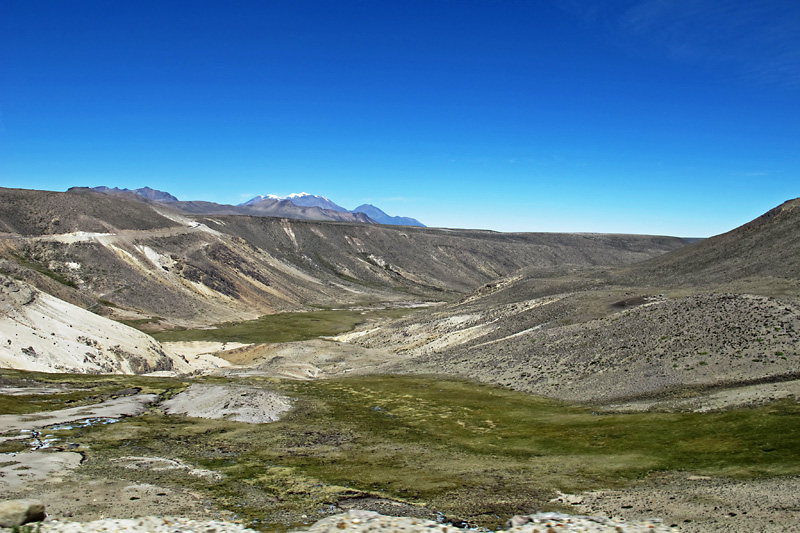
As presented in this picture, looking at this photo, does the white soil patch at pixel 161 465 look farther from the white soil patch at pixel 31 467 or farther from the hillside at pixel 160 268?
the hillside at pixel 160 268

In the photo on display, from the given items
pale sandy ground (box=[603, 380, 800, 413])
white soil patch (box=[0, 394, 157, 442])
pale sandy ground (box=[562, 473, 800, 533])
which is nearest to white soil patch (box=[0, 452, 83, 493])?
white soil patch (box=[0, 394, 157, 442])

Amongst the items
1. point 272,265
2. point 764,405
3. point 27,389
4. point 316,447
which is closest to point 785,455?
point 764,405

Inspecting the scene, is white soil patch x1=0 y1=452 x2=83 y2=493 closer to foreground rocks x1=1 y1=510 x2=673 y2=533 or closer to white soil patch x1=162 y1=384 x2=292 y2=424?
foreground rocks x1=1 y1=510 x2=673 y2=533

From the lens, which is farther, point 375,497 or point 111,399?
point 111,399

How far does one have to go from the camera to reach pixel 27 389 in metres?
46.9

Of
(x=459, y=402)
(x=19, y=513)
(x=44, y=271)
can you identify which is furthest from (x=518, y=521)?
(x=44, y=271)

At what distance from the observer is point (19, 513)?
16.8 meters

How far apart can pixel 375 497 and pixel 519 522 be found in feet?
20.7

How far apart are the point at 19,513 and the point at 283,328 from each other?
92.3m

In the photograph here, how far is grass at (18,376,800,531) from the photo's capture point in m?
23.1

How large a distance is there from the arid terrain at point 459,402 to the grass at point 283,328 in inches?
54.3

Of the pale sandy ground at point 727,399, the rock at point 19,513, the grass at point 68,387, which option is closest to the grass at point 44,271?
the grass at point 68,387

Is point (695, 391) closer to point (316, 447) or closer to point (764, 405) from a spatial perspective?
point (764, 405)

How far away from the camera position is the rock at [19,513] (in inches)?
645
